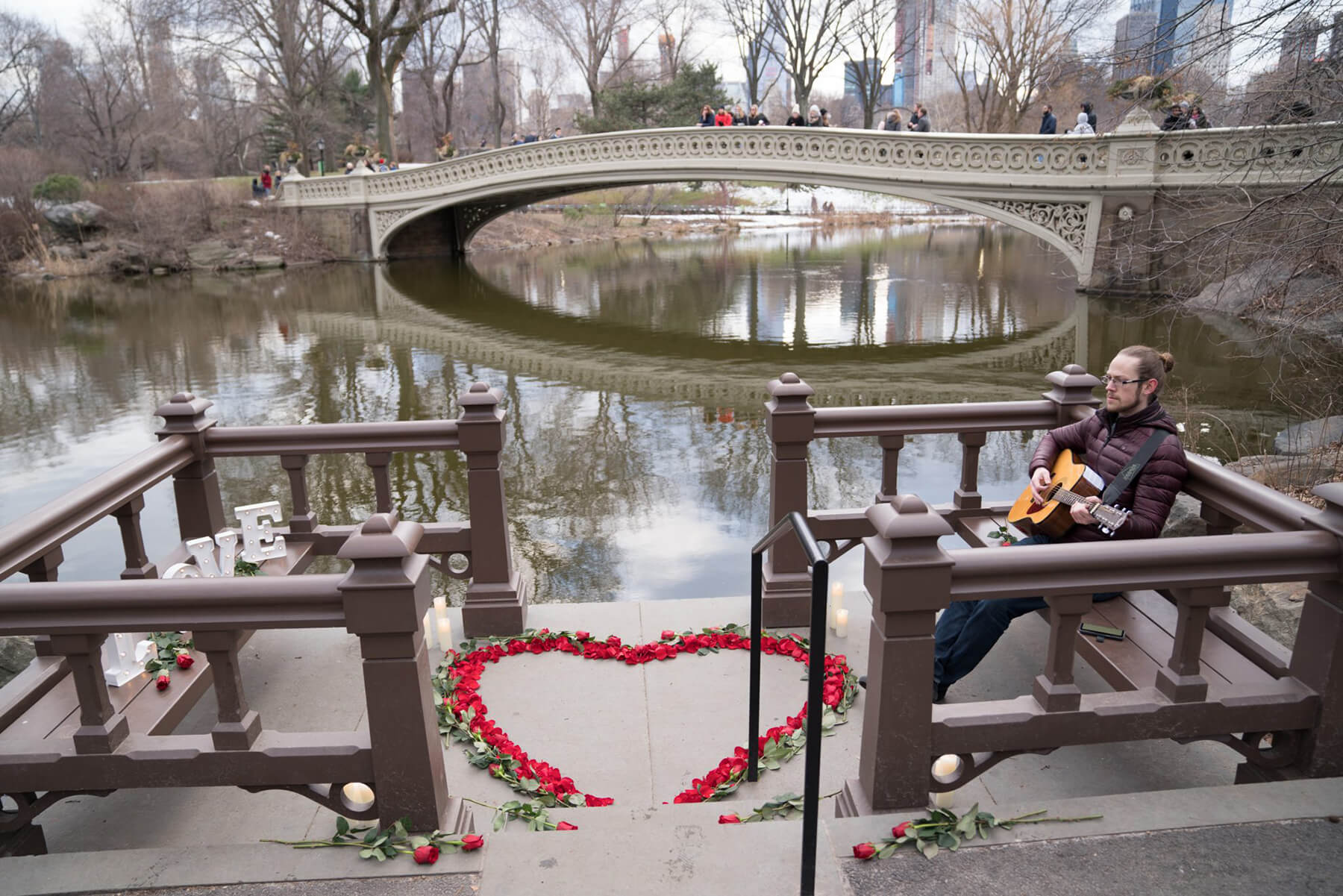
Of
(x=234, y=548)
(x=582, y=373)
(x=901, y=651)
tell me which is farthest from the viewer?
(x=582, y=373)

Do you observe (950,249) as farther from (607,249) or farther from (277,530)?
(277,530)

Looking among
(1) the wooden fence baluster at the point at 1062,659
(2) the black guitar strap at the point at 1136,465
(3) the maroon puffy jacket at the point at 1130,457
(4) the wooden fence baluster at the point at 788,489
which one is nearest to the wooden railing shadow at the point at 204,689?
(1) the wooden fence baluster at the point at 1062,659

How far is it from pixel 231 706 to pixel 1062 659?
242 cm

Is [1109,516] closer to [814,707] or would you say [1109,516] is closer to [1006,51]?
[814,707]

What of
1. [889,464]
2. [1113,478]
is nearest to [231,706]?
[889,464]

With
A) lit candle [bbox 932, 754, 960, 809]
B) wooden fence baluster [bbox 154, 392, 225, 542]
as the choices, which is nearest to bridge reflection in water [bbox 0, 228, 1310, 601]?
wooden fence baluster [bbox 154, 392, 225, 542]

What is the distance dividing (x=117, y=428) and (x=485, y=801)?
11.7 metres

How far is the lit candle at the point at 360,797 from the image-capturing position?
2.91 meters

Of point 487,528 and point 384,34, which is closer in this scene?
point 487,528

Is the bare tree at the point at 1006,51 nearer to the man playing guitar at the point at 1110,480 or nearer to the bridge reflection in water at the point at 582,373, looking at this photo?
the bridge reflection in water at the point at 582,373

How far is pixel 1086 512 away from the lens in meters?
3.79

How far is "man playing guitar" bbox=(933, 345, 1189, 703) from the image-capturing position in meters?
3.68

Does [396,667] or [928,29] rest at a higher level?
[928,29]

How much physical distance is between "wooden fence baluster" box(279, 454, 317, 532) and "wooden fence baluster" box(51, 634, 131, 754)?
6.31 ft
